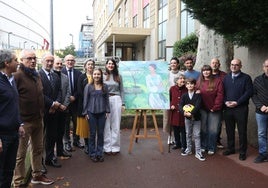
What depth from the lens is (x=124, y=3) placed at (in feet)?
141

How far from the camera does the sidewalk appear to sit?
6.01 m

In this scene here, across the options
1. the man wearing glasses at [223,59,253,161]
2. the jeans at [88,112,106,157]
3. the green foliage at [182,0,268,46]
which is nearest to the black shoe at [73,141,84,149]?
the jeans at [88,112,106,157]

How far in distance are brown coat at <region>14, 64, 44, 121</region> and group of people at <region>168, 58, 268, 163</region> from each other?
308cm

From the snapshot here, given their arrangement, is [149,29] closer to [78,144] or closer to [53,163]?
[78,144]

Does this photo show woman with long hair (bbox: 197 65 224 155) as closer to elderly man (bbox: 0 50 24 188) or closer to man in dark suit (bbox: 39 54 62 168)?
man in dark suit (bbox: 39 54 62 168)

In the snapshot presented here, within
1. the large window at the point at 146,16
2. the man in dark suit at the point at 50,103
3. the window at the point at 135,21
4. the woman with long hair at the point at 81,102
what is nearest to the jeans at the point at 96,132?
the woman with long hair at the point at 81,102

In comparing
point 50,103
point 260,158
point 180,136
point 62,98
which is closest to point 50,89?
point 50,103

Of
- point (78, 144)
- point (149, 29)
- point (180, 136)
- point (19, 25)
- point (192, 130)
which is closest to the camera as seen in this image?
point (192, 130)

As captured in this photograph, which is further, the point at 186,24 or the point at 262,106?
the point at 186,24

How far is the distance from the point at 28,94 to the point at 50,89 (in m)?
1.04

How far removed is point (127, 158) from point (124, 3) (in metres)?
37.3

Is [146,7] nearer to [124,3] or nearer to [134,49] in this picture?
[134,49]

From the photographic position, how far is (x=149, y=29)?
31.4m

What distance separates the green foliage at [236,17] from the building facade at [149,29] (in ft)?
40.0
